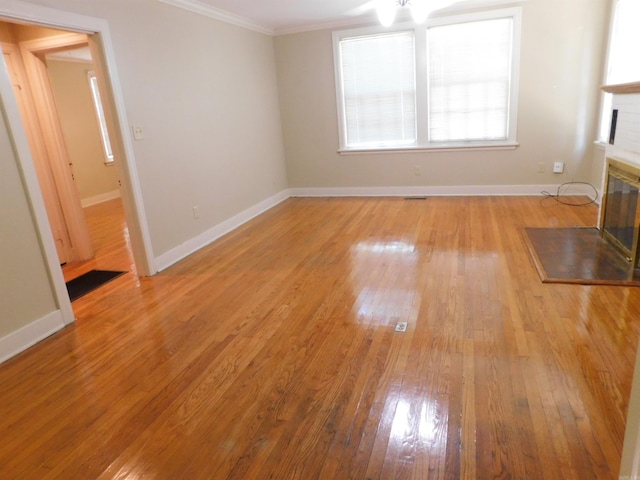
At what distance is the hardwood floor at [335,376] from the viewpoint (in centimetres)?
173

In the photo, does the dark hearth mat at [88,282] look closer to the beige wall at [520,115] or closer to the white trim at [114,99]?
the white trim at [114,99]

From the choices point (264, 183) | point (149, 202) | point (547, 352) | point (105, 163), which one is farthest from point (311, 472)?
point (105, 163)

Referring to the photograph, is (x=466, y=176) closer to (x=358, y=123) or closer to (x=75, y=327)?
(x=358, y=123)

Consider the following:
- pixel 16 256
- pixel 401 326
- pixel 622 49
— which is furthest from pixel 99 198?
pixel 622 49

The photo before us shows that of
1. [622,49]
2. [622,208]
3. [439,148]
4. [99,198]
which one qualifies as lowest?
[99,198]

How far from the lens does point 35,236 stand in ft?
9.28

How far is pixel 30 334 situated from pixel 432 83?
5.38 m

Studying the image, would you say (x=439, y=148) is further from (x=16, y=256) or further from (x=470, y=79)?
(x=16, y=256)

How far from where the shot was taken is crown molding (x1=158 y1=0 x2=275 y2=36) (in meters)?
4.29

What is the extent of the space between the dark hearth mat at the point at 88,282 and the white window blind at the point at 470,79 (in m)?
4.56

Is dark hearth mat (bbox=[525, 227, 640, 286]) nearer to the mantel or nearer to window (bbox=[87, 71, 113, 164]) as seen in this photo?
the mantel

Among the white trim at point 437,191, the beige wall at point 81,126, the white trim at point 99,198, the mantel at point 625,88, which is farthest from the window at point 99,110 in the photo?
the mantel at point 625,88

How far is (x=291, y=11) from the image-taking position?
5.11 meters

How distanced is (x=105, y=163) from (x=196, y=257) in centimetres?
470
